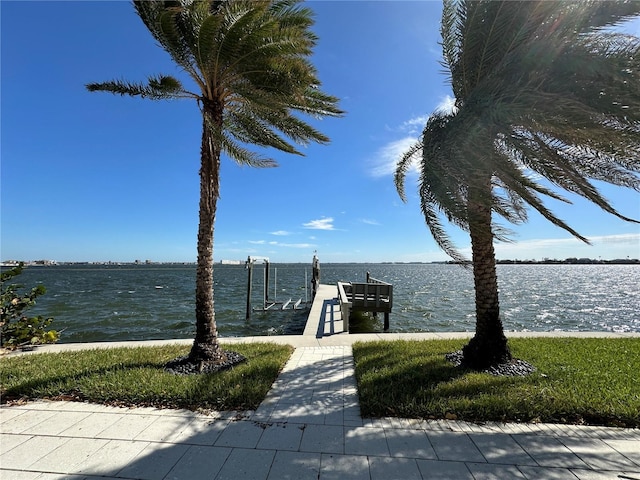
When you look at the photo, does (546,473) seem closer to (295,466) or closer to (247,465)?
(295,466)

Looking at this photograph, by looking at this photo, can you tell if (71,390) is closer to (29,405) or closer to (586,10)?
(29,405)

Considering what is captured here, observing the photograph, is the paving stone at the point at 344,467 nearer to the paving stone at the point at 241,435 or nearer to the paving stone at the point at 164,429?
the paving stone at the point at 241,435

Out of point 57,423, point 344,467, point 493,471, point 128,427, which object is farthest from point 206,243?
point 493,471

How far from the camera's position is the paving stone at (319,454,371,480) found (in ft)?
9.51

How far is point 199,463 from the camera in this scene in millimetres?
3092

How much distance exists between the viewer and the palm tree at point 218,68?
510cm

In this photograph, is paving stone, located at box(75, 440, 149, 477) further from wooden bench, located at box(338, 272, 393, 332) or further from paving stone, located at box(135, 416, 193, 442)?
wooden bench, located at box(338, 272, 393, 332)

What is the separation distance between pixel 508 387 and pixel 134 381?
19.1 feet

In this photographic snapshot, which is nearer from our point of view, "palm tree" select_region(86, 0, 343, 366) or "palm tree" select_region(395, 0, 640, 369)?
"palm tree" select_region(395, 0, 640, 369)

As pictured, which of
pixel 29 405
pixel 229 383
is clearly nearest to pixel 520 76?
pixel 229 383

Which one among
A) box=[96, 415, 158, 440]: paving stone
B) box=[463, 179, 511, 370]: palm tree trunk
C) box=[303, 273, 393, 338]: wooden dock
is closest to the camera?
box=[96, 415, 158, 440]: paving stone

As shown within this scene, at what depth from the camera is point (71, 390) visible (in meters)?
4.78

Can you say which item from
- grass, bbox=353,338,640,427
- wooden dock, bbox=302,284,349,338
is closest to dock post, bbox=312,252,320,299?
wooden dock, bbox=302,284,349,338

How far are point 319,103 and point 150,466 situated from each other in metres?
6.41
